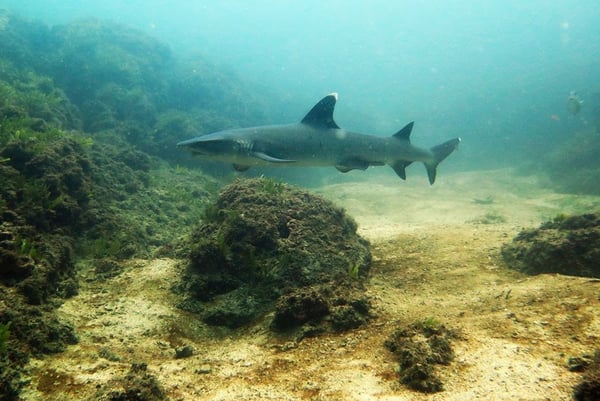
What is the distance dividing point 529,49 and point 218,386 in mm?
201150

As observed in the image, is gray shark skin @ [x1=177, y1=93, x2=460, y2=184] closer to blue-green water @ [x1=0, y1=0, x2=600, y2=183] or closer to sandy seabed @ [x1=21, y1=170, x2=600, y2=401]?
sandy seabed @ [x1=21, y1=170, x2=600, y2=401]

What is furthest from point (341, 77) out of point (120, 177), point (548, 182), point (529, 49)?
point (120, 177)

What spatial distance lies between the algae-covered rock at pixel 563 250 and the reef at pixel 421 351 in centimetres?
306

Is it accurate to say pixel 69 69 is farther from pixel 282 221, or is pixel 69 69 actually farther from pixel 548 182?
pixel 548 182

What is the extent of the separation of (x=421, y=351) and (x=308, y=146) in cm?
505

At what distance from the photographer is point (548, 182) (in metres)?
21.9

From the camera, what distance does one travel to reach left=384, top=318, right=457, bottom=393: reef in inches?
93.9

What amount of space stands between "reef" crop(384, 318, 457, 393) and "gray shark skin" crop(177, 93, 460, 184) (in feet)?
12.6

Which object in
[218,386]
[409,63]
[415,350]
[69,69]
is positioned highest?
[409,63]

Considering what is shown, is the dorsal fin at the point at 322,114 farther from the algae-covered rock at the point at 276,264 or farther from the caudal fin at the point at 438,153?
the caudal fin at the point at 438,153

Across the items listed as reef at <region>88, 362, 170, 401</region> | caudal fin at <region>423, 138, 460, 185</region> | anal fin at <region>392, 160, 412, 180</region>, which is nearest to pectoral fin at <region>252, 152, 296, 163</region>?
anal fin at <region>392, 160, 412, 180</region>

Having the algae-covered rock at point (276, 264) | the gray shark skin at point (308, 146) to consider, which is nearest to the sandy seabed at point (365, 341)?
the algae-covered rock at point (276, 264)

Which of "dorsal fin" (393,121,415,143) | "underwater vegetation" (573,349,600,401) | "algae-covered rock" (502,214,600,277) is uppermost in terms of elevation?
"dorsal fin" (393,121,415,143)

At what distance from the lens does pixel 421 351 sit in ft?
8.64
